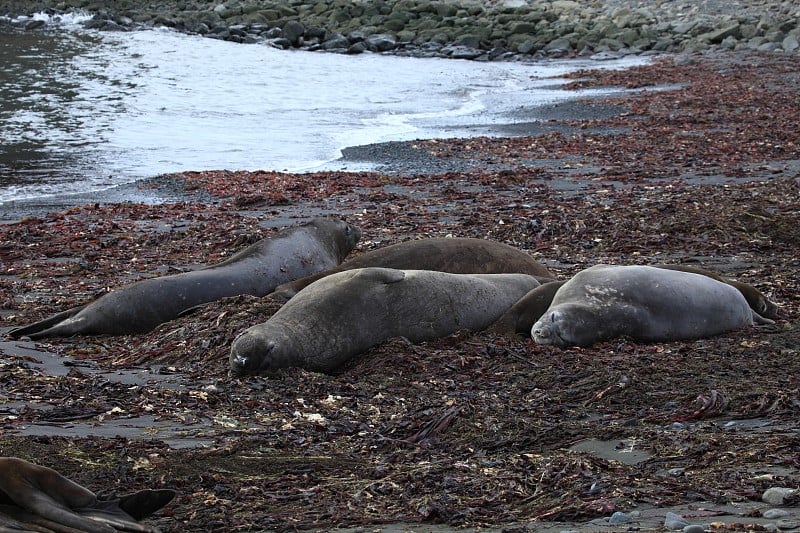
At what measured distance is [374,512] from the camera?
3688mm

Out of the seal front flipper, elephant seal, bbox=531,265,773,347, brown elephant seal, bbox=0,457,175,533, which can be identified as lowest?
the seal front flipper

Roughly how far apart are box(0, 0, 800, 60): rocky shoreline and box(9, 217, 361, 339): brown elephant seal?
26360 millimetres

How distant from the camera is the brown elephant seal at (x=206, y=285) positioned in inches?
282

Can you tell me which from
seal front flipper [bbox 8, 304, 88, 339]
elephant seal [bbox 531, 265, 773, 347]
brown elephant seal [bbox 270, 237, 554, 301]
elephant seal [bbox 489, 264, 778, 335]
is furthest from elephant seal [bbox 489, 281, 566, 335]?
seal front flipper [bbox 8, 304, 88, 339]

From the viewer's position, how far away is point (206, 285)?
7684 mm

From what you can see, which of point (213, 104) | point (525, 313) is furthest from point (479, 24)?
point (525, 313)

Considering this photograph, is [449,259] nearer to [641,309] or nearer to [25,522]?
[641,309]

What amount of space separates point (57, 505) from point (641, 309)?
14.8ft

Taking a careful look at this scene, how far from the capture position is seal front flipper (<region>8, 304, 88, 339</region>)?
22.6 feet

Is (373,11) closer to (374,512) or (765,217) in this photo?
(765,217)

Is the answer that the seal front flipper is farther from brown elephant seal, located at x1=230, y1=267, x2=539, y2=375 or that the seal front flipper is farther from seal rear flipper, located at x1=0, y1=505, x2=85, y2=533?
seal rear flipper, located at x1=0, y1=505, x2=85, y2=533

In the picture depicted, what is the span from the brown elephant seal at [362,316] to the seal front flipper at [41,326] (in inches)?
63.7

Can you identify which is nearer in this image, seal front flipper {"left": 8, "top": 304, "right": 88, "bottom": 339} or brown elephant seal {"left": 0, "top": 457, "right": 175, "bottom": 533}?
brown elephant seal {"left": 0, "top": 457, "right": 175, "bottom": 533}

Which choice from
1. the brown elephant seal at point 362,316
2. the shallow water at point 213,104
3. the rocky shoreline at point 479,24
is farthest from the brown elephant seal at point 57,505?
the rocky shoreline at point 479,24
